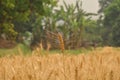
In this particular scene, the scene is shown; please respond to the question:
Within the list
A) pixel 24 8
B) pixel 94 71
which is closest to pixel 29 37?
pixel 24 8

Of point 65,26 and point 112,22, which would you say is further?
point 112,22

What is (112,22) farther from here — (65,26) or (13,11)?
(13,11)

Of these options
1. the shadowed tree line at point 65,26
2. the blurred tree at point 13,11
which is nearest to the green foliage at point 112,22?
the shadowed tree line at point 65,26

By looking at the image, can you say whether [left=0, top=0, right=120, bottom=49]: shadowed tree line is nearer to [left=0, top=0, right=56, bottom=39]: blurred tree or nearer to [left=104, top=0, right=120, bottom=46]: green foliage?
[left=104, top=0, right=120, bottom=46]: green foliage

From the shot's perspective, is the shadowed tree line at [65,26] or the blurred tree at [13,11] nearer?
the blurred tree at [13,11]

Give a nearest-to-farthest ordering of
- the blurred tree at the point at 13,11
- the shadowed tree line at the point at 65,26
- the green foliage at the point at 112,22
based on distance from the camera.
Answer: the blurred tree at the point at 13,11, the shadowed tree line at the point at 65,26, the green foliage at the point at 112,22

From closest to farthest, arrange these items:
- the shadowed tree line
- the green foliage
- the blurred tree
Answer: the blurred tree
the shadowed tree line
the green foliage

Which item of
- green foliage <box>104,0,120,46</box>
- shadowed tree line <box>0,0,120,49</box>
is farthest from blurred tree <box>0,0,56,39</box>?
green foliage <box>104,0,120,46</box>

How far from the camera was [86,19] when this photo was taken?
47.8m

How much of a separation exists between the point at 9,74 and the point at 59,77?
391 mm

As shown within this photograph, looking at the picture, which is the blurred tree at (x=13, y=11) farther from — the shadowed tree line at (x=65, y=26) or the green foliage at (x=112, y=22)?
the green foliage at (x=112, y=22)

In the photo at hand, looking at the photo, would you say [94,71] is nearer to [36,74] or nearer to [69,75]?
[69,75]

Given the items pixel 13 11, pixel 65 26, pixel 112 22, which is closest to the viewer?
pixel 13 11

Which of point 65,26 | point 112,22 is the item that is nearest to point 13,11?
point 65,26
